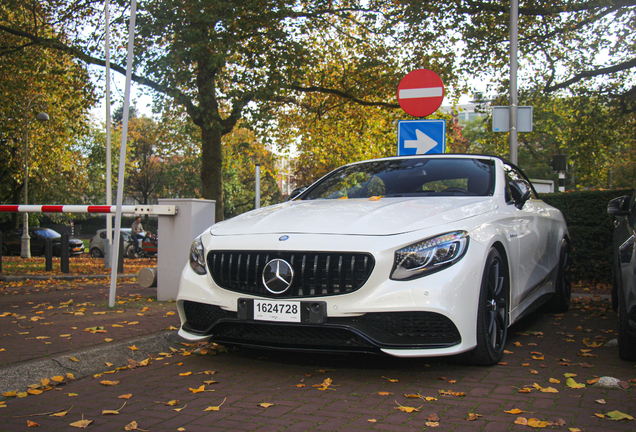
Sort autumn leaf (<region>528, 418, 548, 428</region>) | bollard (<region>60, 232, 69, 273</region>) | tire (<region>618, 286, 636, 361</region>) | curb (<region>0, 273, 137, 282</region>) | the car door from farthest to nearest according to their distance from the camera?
bollard (<region>60, 232, 69, 273</region>)
curb (<region>0, 273, 137, 282</region>)
the car door
tire (<region>618, 286, 636, 361</region>)
autumn leaf (<region>528, 418, 548, 428</region>)

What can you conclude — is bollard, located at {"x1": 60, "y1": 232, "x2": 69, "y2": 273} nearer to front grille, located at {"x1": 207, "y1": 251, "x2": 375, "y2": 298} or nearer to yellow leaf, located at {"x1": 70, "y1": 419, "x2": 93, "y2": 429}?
front grille, located at {"x1": 207, "y1": 251, "x2": 375, "y2": 298}

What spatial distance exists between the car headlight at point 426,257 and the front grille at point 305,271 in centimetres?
18

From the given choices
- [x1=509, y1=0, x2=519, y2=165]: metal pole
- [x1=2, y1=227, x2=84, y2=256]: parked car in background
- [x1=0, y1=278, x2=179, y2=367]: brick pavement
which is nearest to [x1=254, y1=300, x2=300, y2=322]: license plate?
[x1=0, y1=278, x2=179, y2=367]: brick pavement

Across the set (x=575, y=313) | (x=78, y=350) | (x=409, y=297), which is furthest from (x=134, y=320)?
(x=575, y=313)

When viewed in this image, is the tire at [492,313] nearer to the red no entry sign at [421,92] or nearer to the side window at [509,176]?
the side window at [509,176]

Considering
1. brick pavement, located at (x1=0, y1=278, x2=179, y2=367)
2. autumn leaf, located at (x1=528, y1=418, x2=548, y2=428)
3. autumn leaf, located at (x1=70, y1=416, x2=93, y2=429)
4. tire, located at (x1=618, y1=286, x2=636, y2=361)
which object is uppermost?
tire, located at (x1=618, y1=286, x2=636, y2=361)

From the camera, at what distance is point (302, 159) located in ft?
77.6

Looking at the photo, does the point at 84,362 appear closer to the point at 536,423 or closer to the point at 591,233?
the point at 536,423

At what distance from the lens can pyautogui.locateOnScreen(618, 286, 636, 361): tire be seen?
14.0 ft

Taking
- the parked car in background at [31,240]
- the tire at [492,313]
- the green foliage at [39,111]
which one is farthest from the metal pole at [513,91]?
the parked car in background at [31,240]

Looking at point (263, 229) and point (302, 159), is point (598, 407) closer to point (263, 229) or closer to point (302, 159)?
point (263, 229)

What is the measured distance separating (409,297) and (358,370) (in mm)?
905

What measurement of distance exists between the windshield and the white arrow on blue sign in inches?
92.1

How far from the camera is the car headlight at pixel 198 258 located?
4332 mm
